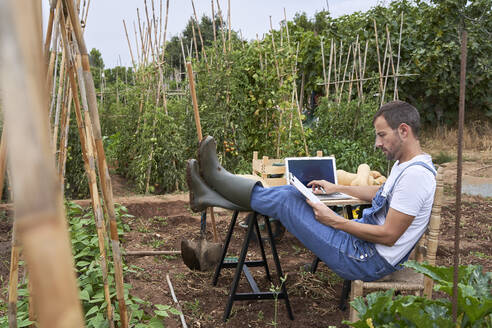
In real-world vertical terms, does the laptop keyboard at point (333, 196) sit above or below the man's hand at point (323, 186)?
below

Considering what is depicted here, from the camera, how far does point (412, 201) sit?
6.78ft

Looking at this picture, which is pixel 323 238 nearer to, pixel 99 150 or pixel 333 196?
pixel 333 196

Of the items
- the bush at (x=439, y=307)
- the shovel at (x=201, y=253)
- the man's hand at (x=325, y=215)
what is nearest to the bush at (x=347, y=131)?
the shovel at (x=201, y=253)

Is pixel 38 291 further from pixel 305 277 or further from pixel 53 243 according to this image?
pixel 305 277

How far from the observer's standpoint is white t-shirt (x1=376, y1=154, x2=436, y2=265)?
207 cm

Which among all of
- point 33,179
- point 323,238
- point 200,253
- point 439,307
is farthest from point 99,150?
point 200,253

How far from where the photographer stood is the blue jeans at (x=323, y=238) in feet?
7.36

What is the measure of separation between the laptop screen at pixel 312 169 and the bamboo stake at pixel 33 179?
3.22m

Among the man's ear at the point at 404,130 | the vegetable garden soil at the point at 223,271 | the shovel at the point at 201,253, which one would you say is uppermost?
the man's ear at the point at 404,130

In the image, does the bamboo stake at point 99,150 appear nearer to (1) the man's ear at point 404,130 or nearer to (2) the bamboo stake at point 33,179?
(2) the bamboo stake at point 33,179

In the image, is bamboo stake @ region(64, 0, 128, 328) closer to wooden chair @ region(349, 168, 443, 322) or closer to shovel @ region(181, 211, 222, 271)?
wooden chair @ region(349, 168, 443, 322)

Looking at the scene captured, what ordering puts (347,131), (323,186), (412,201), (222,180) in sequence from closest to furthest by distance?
(412,201)
(222,180)
(323,186)
(347,131)

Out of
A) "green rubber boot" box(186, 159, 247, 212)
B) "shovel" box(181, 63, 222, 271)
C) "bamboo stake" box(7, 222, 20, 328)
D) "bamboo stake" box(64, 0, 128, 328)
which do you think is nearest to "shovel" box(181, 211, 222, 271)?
"shovel" box(181, 63, 222, 271)

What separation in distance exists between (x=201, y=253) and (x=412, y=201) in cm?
174
